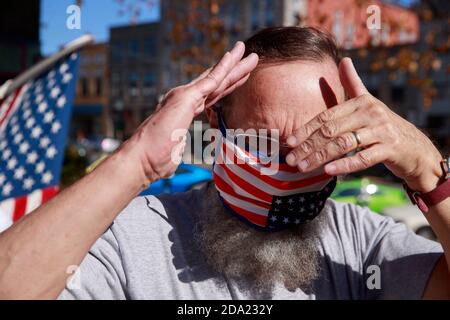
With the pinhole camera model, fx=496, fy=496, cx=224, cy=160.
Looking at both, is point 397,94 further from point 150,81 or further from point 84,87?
point 84,87

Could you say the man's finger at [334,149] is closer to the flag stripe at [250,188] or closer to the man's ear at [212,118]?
the flag stripe at [250,188]

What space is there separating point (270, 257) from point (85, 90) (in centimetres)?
5612

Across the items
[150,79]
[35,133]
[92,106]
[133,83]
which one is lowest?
[92,106]

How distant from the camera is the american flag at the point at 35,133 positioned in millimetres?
3686

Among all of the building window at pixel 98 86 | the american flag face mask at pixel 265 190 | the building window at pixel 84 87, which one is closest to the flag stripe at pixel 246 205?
the american flag face mask at pixel 265 190

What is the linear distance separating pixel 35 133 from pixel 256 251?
2.65 m

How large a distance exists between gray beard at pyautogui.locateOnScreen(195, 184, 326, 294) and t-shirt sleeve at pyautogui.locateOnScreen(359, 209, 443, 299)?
186 millimetres

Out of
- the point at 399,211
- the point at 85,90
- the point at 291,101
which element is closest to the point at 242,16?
the point at 85,90

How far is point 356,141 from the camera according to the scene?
1.24m

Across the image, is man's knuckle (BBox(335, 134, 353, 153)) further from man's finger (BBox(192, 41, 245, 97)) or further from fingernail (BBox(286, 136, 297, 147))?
man's finger (BBox(192, 41, 245, 97))

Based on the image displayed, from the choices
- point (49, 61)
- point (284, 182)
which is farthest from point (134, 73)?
point (284, 182)

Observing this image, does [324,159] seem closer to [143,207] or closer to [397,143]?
[397,143]

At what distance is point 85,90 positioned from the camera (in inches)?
2164

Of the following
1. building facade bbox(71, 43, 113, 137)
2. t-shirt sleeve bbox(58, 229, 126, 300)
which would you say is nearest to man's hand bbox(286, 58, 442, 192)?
t-shirt sleeve bbox(58, 229, 126, 300)
